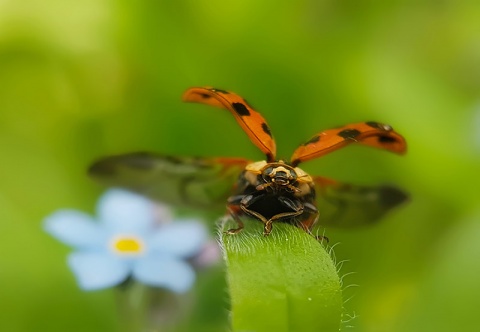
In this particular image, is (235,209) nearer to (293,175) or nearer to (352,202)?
(293,175)

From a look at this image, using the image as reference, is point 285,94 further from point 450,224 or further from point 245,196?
point 245,196

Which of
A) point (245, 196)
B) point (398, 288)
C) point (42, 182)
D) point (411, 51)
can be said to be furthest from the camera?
point (411, 51)

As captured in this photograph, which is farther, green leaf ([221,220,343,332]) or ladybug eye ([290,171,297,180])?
ladybug eye ([290,171,297,180])

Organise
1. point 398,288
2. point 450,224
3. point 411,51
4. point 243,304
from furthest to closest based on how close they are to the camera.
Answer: point 411,51
point 450,224
point 398,288
point 243,304

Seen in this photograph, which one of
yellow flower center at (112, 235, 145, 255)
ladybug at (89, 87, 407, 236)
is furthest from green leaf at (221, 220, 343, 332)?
yellow flower center at (112, 235, 145, 255)

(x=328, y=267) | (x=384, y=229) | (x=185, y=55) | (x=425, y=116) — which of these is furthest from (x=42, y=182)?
(x=328, y=267)

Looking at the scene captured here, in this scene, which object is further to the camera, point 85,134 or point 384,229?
point 85,134

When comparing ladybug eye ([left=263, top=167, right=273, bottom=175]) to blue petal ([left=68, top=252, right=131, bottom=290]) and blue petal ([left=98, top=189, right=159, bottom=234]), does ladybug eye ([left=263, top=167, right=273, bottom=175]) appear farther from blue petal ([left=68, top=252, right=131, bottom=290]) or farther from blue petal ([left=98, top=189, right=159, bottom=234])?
blue petal ([left=98, top=189, right=159, bottom=234])
